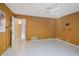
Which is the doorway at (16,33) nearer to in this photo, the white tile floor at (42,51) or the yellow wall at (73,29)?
the white tile floor at (42,51)

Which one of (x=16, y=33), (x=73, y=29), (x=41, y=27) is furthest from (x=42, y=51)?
(x=16, y=33)

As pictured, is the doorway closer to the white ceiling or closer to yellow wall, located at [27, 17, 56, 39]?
yellow wall, located at [27, 17, 56, 39]

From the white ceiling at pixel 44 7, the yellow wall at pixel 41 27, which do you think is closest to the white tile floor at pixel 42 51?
the white ceiling at pixel 44 7

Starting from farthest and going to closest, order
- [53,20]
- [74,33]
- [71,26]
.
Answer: [53,20]
[71,26]
[74,33]

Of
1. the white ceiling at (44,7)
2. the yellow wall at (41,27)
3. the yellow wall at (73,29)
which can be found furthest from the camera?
the yellow wall at (41,27)

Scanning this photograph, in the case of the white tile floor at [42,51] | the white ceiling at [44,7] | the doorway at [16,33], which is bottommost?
the white tile floor at [42,51]

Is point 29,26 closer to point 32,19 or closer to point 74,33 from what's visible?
point 32,19

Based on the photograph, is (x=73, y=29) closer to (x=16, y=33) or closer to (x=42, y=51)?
(x=42, y=51)

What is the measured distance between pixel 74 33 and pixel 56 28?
3.39 meters

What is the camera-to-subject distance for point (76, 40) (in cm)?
568

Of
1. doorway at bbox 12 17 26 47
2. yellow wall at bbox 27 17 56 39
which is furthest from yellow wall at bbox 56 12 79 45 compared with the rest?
doorway at bbox 12 17 26 47

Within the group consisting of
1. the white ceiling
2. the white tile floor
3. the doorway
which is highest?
the white ceiling

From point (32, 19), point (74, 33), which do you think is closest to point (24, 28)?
point (32, 19)

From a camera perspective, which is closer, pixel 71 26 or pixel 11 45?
pixel 11 45
